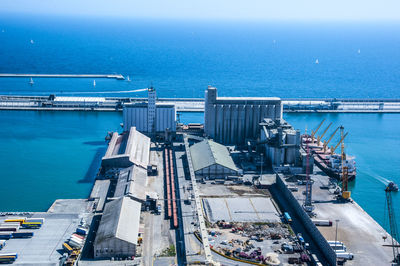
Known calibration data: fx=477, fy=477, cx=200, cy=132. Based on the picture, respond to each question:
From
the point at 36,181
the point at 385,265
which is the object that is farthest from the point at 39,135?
the point at 385,265

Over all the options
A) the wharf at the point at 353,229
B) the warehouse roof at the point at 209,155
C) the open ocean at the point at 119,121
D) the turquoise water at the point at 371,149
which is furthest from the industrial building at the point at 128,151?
the turquoise water at the point at 371,149

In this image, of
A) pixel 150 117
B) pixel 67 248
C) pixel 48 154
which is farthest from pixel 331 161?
pixel 48 154

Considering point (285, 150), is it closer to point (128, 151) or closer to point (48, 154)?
point (128, 151)

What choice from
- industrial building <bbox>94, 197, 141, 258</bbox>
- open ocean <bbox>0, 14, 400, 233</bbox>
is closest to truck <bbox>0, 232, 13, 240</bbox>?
open ocean <bbox>0, 14, 400, 233</bbox>

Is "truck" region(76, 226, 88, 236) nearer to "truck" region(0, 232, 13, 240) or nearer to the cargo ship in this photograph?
"truck" region(0, 232, 13, 240)

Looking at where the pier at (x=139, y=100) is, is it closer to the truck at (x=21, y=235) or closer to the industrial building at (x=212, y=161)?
the industrial building at (x=212, y=161)

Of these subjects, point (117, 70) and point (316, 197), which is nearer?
point (316, 197)

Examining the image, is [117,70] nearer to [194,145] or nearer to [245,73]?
[245,73]

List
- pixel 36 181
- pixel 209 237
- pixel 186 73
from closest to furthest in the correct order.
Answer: pixel 209 237 → pixel 36 181 → pixel 186 73
